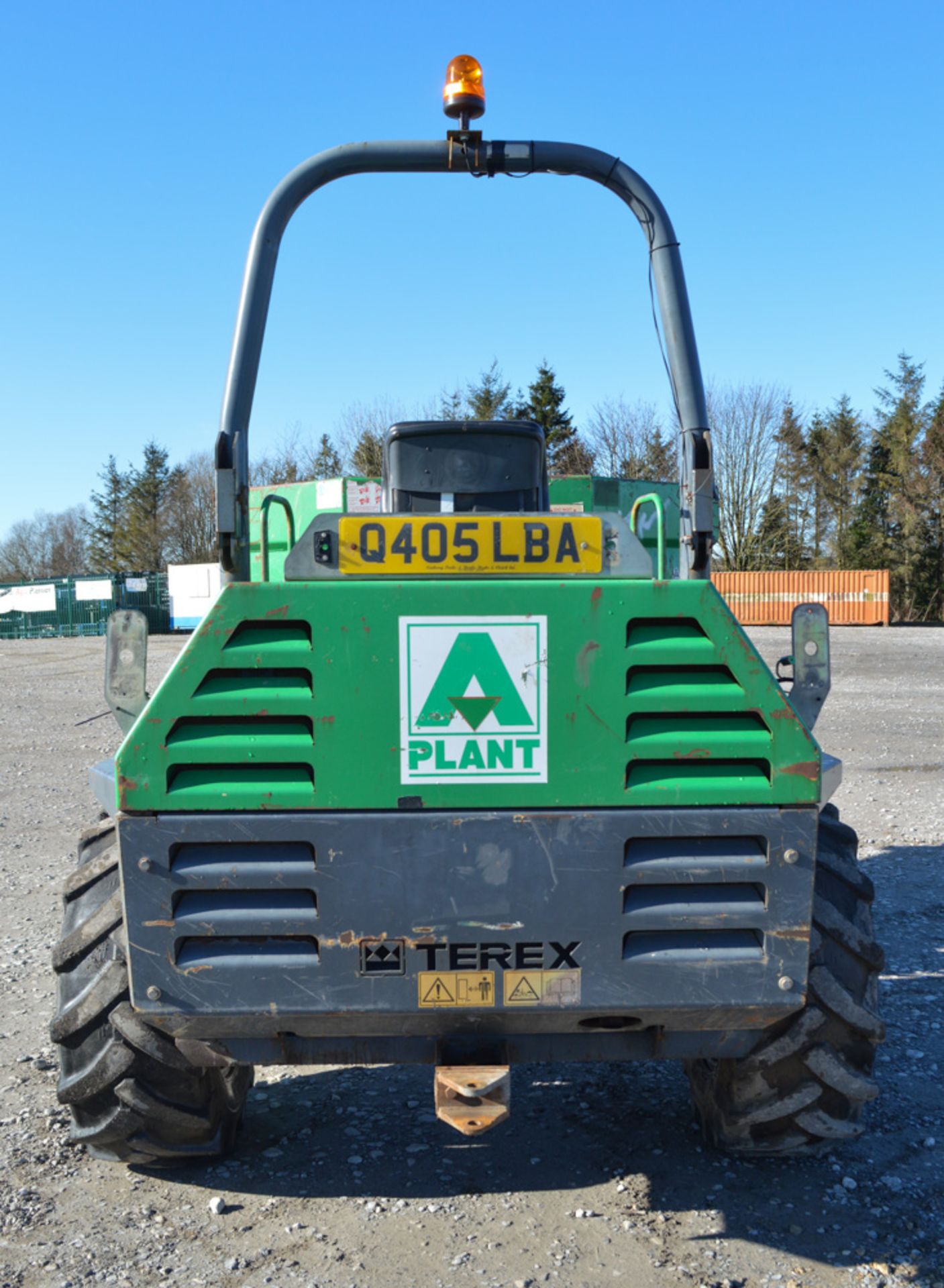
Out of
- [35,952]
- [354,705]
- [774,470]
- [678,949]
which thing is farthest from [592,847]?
[774,470]

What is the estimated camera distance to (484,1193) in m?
3.34

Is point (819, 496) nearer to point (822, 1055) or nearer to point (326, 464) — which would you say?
point (326, 464)

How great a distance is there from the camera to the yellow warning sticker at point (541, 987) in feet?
9.23

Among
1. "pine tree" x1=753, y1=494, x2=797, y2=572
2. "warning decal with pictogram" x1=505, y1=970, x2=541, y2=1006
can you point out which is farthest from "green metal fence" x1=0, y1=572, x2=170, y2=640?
"warning decal with pictogram" x1=505, y1=970, x2=541, y2=1006

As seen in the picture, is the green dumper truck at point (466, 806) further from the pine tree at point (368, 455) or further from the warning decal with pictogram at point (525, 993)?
the pine tree at point (368, 455)

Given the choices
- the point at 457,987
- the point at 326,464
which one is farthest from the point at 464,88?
the point at 326,464

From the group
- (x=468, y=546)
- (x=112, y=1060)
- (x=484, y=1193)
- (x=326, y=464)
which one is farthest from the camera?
(x=326, y=464)

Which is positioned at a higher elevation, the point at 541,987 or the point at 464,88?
the point at 464,88

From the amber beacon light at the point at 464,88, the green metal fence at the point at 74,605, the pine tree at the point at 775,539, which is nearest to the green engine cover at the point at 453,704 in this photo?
the amber beacon light at the point at 464,88

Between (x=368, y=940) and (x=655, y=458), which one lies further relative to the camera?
(x=655, y=458)

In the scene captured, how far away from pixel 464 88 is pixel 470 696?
6.49ft

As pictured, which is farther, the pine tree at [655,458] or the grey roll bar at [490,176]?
the pine tree at [655,458]

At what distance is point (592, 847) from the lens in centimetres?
276

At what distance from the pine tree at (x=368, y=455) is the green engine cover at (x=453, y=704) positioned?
11.0 meters
